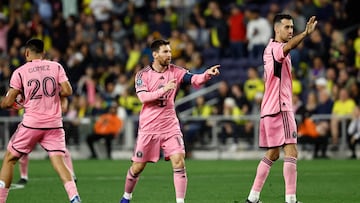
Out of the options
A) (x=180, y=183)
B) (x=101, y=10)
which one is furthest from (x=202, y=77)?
(x=101, y=10)

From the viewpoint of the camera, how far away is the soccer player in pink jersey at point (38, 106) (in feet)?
46.1

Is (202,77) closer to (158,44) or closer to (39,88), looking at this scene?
(158,44)

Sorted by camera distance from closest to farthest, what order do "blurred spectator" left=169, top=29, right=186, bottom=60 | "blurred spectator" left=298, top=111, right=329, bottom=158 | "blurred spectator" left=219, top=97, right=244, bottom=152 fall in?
"blurred spectator" left=298, top=111, right=329, bottom=158
"blurred spectator" left=219, top=97, right=244, bottom=152
"blurred spectator" left=169, top=29, right=186, bottom=60

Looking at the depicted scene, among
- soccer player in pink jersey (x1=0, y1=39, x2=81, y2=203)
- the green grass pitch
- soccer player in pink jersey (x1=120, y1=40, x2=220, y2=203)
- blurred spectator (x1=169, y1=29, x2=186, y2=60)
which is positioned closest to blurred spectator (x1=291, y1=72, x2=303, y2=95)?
the green grass pitch

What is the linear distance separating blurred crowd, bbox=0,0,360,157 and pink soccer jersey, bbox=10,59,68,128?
1435 cm

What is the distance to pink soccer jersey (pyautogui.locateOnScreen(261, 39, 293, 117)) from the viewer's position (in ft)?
47.8

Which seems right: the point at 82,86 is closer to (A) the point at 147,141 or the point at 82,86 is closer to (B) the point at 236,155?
(B) the point at 236,155

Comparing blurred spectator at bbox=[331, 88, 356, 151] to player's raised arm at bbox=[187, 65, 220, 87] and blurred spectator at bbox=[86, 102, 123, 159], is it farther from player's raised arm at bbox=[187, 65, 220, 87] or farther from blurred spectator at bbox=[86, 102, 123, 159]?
player's raised arm at bbox=[187, 65, 220, 87]

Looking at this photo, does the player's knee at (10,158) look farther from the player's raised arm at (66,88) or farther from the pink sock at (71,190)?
the player's raised arm at (66,88)

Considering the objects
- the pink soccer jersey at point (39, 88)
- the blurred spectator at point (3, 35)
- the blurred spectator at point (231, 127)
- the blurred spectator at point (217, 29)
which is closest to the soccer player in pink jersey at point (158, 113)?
the pink soccer jersey at point (39, 88)

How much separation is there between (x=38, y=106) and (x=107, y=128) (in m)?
15.5

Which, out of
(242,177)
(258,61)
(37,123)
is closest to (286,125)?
(37,123)

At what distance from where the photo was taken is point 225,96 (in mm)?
29438

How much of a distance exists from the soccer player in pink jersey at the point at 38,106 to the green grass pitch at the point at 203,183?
7.08ft
